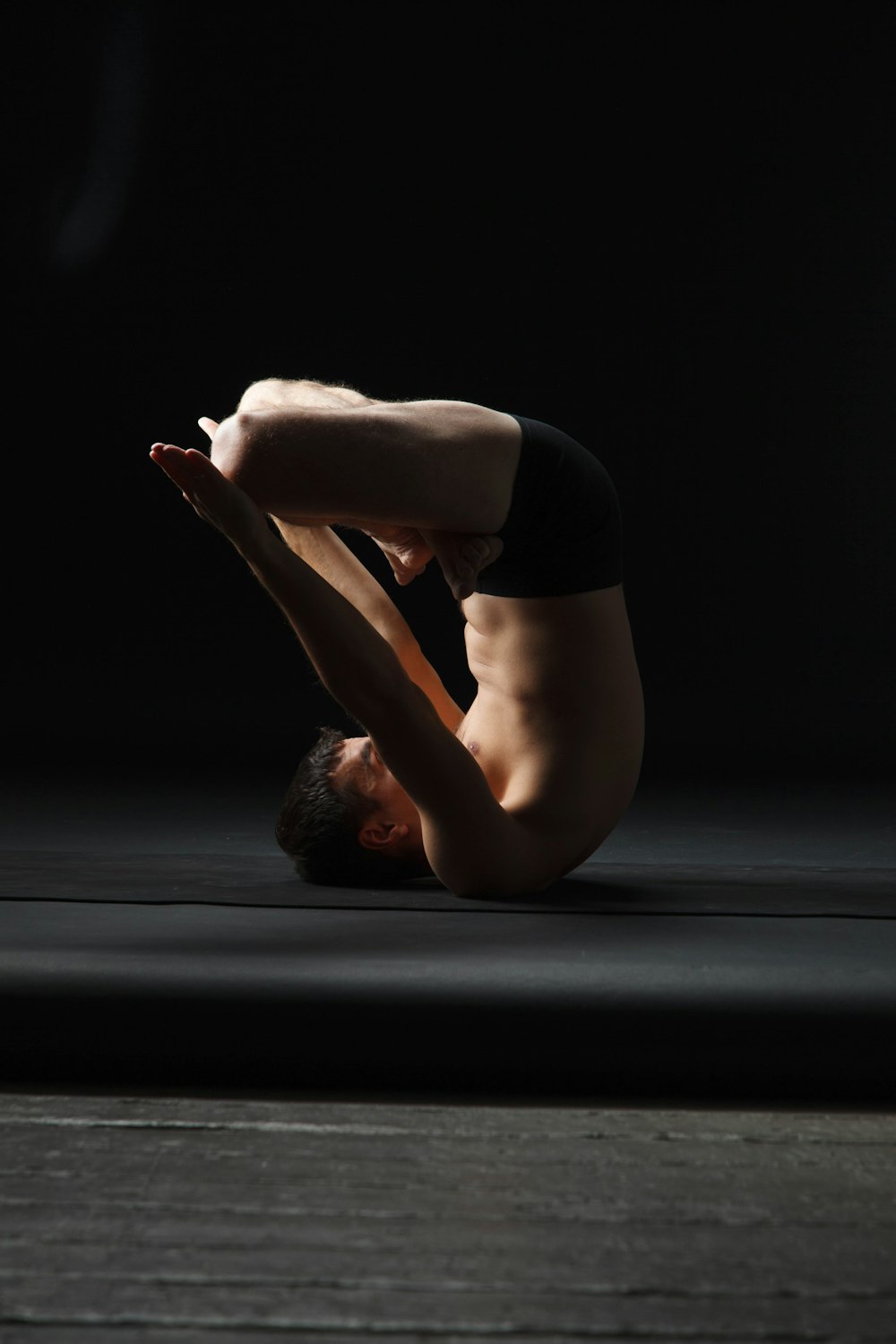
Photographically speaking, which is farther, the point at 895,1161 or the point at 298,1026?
the point at 298,1026

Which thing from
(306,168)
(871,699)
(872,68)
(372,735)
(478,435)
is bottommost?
(871,699)

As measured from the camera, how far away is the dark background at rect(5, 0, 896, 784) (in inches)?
178

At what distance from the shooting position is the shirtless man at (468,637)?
72.3 inches

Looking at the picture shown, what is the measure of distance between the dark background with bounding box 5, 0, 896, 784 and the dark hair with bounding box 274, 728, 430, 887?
2.29 metres

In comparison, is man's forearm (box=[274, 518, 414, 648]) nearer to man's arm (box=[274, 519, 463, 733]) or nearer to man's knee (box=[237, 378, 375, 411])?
man's arm (box=[274, 519, 463, 733])

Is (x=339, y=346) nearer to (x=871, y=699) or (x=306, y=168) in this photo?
(x=306, y=168)

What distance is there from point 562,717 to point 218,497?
65 centimetres

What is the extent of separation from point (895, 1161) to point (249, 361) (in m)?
3.82

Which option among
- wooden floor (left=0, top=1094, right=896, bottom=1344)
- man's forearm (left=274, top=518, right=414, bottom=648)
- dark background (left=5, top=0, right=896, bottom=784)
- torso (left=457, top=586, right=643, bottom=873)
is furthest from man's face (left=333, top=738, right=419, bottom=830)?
dark background (left=5, top=0, right=896, bottom=784)

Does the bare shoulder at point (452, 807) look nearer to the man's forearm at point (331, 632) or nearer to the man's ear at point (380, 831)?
the man's forearm at point (331, 632)

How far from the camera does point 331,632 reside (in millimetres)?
1782

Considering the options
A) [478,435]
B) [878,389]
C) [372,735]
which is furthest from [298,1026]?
[878,389]

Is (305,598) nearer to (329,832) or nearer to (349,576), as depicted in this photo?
(329,832)

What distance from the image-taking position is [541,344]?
4.61 m
